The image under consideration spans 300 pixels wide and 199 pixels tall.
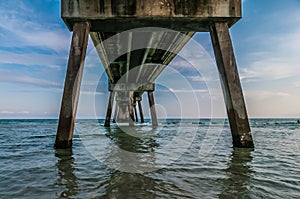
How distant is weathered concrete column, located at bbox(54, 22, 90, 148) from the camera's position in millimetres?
5699

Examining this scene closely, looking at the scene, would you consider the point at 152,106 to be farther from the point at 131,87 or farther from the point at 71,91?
the point at 71,91

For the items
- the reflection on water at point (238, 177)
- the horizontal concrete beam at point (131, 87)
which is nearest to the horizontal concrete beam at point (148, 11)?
the reflection on water at point (238, 177)

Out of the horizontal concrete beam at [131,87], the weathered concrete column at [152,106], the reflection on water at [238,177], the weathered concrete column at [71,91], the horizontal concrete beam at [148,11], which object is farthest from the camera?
the horizontal concrete beam at [131,87]

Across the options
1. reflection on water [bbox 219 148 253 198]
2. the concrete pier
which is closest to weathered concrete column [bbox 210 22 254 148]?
the concrete pier

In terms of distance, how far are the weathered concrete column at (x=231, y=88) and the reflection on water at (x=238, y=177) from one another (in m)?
0.90

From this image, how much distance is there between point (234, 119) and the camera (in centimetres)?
586

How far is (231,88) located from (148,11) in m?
3.11

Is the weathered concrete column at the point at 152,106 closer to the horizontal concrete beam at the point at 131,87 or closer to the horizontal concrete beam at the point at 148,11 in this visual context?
the horizontal concrete beam at the point at 131,87

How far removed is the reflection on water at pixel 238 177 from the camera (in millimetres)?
2551

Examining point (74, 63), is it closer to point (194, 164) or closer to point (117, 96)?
point (194, 164)

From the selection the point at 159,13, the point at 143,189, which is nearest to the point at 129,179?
the point at 143,189

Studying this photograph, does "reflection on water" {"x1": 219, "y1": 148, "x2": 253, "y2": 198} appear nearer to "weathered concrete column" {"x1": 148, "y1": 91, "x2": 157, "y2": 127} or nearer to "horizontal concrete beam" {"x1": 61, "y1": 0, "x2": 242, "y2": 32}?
"horizontal concrete beam" {"x1": 61, "y1": 0, "x2": 242, "y2": 32}

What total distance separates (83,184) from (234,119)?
435 centimetres

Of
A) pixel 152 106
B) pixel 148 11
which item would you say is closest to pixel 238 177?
pixel 148 11
